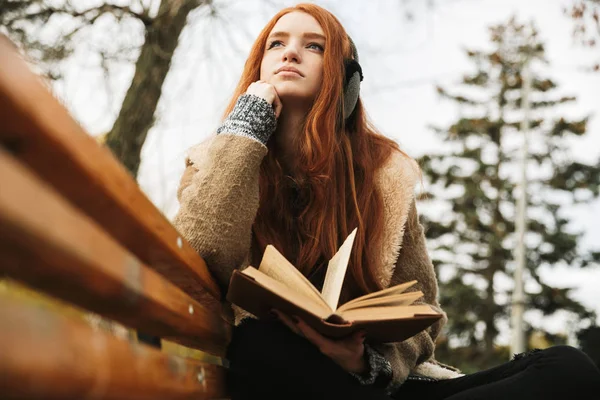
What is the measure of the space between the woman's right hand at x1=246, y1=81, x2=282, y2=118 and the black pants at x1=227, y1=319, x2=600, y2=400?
2.81 feet

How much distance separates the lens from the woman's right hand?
2279mm

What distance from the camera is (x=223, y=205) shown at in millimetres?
1915

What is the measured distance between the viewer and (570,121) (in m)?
16.9

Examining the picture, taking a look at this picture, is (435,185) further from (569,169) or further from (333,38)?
(333,38)

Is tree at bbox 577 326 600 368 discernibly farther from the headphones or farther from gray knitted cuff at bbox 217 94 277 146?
gray knitted cuff at bbox 217 94 277 146

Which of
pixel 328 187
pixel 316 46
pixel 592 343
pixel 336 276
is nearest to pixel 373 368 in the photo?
pixel 336 276

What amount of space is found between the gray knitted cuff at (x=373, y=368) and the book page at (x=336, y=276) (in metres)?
0.26

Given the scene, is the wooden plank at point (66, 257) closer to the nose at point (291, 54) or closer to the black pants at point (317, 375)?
the black pants at point (317, 375)

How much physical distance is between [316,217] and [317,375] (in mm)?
733

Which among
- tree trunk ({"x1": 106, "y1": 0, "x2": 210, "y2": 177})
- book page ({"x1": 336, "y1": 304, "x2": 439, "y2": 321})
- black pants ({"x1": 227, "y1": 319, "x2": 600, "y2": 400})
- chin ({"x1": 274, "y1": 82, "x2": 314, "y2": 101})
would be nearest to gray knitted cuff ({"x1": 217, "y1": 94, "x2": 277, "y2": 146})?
chin ({"x1": 274, "y1": 82, "x2": 314, "y2": 101})

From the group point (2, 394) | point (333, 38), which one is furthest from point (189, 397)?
point (333, 38)

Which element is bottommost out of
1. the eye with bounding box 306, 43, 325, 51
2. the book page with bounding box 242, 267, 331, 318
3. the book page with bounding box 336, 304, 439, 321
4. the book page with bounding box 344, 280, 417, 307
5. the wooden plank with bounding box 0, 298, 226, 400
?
the wooden plank with bounding box 0, 298, 226, 400

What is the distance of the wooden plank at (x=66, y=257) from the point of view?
0.56 m

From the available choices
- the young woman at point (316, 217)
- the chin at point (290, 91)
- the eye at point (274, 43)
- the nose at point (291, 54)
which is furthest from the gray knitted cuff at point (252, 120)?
the eye at point (274, 43)
